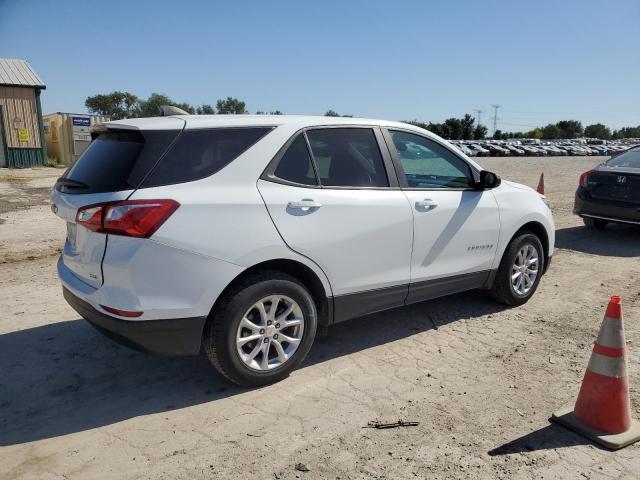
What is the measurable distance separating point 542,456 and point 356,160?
7.77 feet

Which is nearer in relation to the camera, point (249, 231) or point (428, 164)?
point (249, 231)

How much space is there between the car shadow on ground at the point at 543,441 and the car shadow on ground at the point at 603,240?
5.26m

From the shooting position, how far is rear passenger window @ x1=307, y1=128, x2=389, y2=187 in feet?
12.6

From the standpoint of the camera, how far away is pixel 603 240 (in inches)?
335

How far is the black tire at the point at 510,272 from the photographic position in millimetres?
5070

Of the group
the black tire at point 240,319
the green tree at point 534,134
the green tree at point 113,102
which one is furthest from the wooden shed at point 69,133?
the green tree at point 534,134

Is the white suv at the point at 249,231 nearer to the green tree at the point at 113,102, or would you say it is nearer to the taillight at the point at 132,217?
the taillight at the point at 132,217

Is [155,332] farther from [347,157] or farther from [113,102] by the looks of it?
[113,102]

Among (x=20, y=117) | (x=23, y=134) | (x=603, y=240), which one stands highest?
(x=20, y=117)

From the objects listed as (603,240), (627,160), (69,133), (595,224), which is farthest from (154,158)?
(69,133)

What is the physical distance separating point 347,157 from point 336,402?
1.81m

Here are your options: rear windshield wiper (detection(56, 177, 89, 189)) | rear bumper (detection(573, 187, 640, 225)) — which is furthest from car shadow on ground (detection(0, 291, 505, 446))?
rear bumper (detection(573, 187, 640, 225))

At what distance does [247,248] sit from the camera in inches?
131

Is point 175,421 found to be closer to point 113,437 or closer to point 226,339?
point 113,437
